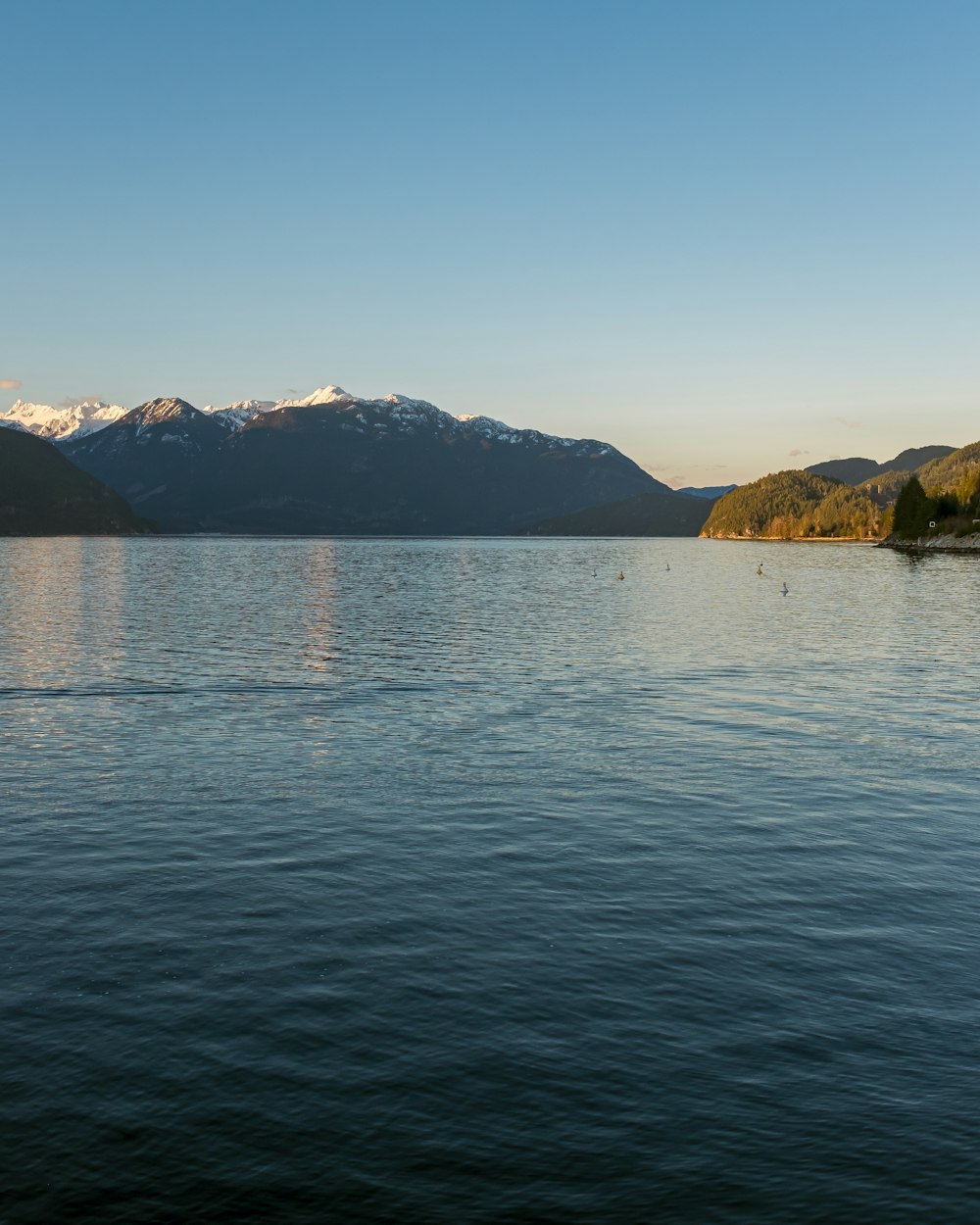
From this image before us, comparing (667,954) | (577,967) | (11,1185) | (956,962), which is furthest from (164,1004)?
(956,962)

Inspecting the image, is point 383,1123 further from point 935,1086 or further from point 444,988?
point 935,1086

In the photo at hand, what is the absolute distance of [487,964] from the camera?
2145 centimetres

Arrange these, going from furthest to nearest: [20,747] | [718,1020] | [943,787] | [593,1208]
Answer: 1. [20,747]
2. [943,787]
3. [718,1020]
4. [593,1208]

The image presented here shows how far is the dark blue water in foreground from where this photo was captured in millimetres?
14742

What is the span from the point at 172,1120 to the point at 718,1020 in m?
9.50

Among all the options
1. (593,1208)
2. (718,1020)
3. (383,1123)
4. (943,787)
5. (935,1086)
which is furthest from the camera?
(943,787)

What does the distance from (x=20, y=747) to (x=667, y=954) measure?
30.9 meters

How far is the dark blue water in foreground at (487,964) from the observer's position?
1474 centimetres

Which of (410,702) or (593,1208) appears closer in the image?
(593,1208)

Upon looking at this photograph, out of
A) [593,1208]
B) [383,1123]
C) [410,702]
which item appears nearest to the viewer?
[593,1208]

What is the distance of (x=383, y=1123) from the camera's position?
1578cm

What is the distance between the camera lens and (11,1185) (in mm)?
14359

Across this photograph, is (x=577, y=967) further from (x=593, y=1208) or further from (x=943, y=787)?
(x=943, y=787)

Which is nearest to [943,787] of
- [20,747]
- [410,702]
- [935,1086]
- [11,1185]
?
[935,1086]
